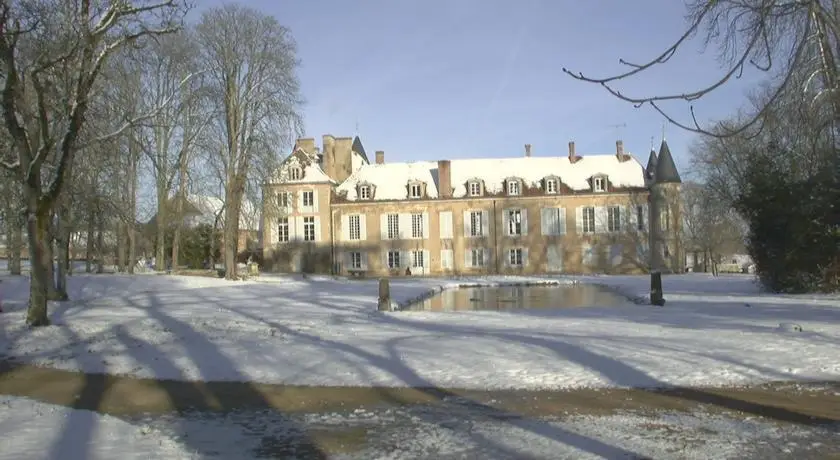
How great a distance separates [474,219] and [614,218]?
10811 mm

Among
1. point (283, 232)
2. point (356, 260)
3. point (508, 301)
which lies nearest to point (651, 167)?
point (356, 260)

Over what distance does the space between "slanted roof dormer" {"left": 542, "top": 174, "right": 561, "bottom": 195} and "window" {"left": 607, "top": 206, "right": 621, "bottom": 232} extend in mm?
4342

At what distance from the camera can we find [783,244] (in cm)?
2525

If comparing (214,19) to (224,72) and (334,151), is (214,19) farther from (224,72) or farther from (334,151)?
(334,151)

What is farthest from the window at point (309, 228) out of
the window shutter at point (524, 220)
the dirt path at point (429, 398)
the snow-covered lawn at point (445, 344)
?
the dirt path at point (429, 398)

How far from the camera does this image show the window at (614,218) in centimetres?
5369

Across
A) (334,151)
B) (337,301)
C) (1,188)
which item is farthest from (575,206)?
(1,188)

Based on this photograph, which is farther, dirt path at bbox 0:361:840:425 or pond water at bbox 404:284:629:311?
pond water at bbox 404:284:629:311

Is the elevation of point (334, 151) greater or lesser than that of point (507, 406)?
greater

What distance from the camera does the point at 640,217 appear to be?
5359 cm

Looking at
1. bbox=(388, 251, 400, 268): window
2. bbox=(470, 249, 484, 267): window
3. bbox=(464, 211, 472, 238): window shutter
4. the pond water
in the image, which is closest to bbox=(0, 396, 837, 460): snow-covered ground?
the pond water

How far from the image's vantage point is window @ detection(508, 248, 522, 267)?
2169 inches

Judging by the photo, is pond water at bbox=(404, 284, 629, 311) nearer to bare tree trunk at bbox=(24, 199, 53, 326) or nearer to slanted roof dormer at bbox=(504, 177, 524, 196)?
bare tree trunk at bbox=(24, 199, 53, 326)

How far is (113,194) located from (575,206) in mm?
36497
